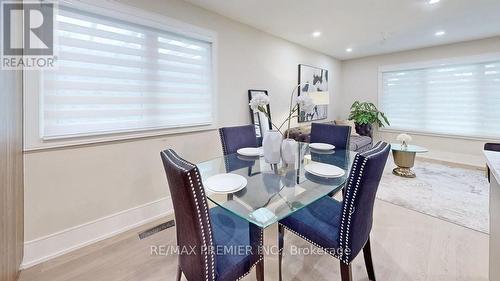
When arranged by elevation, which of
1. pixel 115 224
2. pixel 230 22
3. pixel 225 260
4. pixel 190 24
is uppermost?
pixel 230 22

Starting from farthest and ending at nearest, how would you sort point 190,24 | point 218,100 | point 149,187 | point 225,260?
point 218,100, point 190,24, point 149,187, point 225,260

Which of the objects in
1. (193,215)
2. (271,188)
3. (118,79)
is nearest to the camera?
(193,215)

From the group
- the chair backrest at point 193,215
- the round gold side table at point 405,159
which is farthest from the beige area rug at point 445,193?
the chair backrest at point 193,215

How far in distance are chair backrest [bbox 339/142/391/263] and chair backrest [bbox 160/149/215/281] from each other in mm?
731

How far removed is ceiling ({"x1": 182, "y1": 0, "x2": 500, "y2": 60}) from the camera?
8.61ft

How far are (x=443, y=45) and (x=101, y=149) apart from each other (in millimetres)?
6185

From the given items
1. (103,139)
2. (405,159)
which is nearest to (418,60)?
(405,159)

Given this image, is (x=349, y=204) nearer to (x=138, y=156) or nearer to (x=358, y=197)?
(x=358, y=197)

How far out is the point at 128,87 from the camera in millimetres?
2119

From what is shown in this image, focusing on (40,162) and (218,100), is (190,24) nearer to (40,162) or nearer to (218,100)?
(218,100)

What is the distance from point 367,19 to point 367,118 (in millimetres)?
2483

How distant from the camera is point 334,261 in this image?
1714mm

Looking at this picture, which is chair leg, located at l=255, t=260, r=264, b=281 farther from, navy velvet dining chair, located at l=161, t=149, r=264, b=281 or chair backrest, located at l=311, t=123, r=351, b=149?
chair backrest, located at l=311, t=123, r=351, b=149

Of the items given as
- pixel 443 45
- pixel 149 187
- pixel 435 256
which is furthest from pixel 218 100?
pixel 443 45
